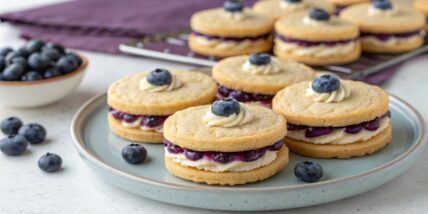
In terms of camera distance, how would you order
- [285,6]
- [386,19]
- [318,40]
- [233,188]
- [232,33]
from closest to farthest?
[233,188] → [318,40] → [232,33] → [386,19] → [285,6]

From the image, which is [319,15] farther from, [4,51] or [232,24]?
[4,51]

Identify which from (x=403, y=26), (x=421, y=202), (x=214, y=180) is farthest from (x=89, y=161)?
(x=403, y=26)

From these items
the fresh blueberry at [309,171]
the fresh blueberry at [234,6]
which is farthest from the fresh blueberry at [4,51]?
the fresh blueberry at [309,171]

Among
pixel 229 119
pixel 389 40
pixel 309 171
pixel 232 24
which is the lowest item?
pixel 389 40

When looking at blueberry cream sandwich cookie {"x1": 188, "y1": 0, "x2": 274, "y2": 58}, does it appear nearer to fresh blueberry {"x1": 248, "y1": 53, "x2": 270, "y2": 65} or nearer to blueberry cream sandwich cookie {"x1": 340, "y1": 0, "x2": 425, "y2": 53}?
blueberry cream sandwich cookie {"x1": 340, "y1": 0, "x2": 425, "y2": 53}

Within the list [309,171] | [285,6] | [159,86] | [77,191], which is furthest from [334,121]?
[285,6]

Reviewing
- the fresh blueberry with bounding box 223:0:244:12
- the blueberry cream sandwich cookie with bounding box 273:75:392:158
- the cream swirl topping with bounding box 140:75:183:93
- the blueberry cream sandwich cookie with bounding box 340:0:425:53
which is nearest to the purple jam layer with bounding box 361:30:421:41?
the blueberry cream sandwich cookie with bounding box 340:0:425:53
